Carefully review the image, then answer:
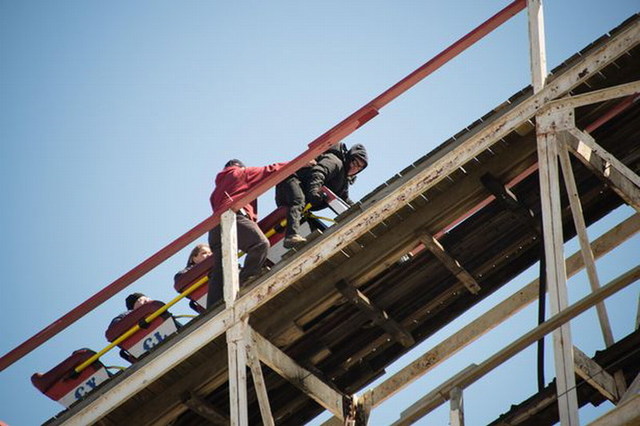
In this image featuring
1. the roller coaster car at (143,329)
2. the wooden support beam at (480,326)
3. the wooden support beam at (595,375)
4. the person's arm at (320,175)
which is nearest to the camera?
the wooden support beam at (595,375)

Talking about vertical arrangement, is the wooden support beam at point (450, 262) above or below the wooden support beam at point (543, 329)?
above

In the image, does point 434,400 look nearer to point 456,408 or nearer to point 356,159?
point 456,408

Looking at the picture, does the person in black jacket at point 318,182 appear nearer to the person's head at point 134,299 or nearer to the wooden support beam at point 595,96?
the person's head at point 134,299

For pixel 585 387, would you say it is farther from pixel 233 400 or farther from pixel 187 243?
pixel 187 243

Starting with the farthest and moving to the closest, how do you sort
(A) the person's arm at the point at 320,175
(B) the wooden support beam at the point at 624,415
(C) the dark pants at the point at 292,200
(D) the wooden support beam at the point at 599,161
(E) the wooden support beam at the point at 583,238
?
(A) the person's arm at the point at 320,175 < (C) the dark pants at the point at 292,200 < (D) the wooden support beam at the point at 599,161 < (E) the wooden support beam at the point at 583,238 < (B) the wooden support beam at the point at 624,415

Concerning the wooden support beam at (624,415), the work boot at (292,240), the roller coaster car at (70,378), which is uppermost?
the roller coaster car at (70,378)

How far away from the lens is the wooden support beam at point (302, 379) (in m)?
9.47

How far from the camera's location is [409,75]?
978cm

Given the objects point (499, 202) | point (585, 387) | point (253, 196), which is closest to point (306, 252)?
point (253, 196)

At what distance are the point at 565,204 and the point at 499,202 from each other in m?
0.55

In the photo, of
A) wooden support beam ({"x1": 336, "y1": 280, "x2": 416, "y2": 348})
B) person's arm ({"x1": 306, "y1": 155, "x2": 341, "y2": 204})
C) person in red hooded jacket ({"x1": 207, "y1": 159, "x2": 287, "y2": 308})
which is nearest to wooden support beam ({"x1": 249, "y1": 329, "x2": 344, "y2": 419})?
wooden support beam ({"x1": 336, "y1": 280, "x2": 416, "y2": 348})

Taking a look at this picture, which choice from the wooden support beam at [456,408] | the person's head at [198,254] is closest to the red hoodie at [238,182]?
the person's head at [198,254]

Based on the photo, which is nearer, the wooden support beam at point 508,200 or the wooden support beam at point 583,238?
the wooden support beam at point 583,238

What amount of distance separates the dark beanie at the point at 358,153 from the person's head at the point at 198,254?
1790mm
